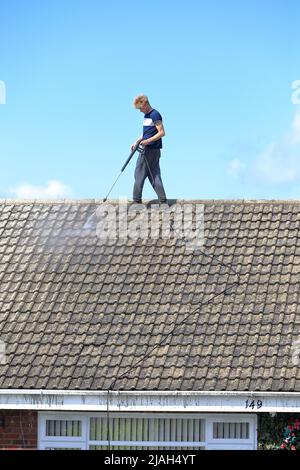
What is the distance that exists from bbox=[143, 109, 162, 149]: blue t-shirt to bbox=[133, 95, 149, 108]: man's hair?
0.25m

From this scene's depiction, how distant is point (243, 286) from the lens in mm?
22812

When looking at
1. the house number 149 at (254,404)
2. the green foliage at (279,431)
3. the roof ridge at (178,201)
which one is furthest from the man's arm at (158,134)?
the house number 149 at (254,404)

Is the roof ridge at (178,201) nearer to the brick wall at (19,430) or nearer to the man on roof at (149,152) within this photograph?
the man on roof at (149,152)

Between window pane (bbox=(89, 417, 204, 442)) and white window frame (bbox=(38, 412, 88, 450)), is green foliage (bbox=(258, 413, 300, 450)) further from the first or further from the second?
white window frame (bbox=(38, 412, 88, 450))

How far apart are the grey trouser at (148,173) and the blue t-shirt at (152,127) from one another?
0.13 m

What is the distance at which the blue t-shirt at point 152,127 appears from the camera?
82.5 ft

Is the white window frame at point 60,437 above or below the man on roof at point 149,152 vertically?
below

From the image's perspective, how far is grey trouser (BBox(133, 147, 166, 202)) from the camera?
82.5ft

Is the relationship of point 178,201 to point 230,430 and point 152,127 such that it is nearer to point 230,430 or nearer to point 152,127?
point 152,127

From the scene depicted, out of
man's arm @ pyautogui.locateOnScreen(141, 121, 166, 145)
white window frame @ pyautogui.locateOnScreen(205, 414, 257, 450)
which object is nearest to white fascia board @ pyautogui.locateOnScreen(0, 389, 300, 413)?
white window frame @ pyautogui.locateOnScreen(205, 414, 257, 450)
